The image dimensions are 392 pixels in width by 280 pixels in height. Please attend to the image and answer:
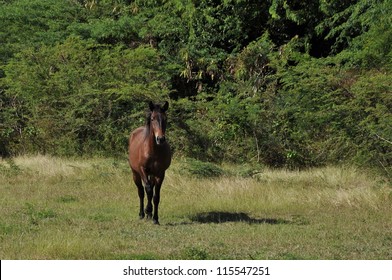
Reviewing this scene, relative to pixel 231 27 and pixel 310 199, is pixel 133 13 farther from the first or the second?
pixel 310 199

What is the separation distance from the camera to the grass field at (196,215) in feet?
32.1

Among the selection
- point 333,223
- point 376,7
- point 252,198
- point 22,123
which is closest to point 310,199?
point 252,198

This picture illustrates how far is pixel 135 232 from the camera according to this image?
11.6m

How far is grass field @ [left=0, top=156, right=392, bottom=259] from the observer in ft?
32.1

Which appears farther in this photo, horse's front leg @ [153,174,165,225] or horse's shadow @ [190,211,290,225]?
horse's shadow @ [190,211,290,225]

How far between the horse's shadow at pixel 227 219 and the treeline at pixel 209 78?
5.01 m

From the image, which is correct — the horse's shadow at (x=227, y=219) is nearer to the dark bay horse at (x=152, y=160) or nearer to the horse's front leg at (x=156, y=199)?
the horse's front leg at (x=156, y=199)

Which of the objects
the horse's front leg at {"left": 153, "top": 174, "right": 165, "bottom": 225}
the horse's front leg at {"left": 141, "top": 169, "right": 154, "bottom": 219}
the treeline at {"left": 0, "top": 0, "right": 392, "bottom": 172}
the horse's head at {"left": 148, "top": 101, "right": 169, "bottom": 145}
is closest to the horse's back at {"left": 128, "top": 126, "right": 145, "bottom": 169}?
the horse's front leg at {"left": 141, "top": 169, "right": 154, "bottom": 219}

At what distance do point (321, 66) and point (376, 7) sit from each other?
3.14 m

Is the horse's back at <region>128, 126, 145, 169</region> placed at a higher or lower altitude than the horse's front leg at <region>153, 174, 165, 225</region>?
higher

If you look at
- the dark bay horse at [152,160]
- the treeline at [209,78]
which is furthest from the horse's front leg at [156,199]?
the treeline at [209,78]

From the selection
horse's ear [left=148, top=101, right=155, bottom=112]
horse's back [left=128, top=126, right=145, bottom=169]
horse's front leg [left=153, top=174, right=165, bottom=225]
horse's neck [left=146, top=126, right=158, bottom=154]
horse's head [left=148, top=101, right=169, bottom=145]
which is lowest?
horse's front leg [left=153, top=174, right=165, bottom=225]

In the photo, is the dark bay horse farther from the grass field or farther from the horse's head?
the grass field

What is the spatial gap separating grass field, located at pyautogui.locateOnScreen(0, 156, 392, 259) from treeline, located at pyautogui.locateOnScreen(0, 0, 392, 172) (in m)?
2.36
